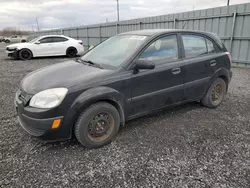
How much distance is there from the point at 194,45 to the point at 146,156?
228cm

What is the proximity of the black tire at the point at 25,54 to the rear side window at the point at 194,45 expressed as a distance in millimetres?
10194

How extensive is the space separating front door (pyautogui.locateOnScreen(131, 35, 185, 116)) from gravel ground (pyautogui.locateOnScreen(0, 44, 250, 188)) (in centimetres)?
42

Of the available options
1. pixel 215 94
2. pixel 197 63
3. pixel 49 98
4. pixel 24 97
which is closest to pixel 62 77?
pixel 49 98

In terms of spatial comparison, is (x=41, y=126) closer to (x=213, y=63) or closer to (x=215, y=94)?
(x=213, y=63)

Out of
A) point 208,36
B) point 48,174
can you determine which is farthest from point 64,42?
point 48,174

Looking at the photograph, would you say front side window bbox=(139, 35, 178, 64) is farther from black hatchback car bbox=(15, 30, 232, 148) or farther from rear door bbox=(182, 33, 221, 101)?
rear door bbox=(182, 33, 221, 101)

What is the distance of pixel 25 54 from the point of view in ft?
35.9

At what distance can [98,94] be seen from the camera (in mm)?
2447

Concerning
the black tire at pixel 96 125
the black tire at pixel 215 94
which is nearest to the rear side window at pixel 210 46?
the black tire at pixel 215 94

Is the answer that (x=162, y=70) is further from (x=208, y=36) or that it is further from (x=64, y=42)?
(x=64, y=42)

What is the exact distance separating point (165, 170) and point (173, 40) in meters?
2.14

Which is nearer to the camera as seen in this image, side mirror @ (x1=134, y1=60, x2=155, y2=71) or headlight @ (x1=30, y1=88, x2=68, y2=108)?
headlight @ (x1=30, y1=88, x2=68, y2=108)

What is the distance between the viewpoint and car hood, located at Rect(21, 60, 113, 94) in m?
2.43

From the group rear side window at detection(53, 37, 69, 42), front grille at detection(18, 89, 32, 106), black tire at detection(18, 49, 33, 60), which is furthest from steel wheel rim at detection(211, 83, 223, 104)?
black tire at detection(18, 49, 33, 60)
